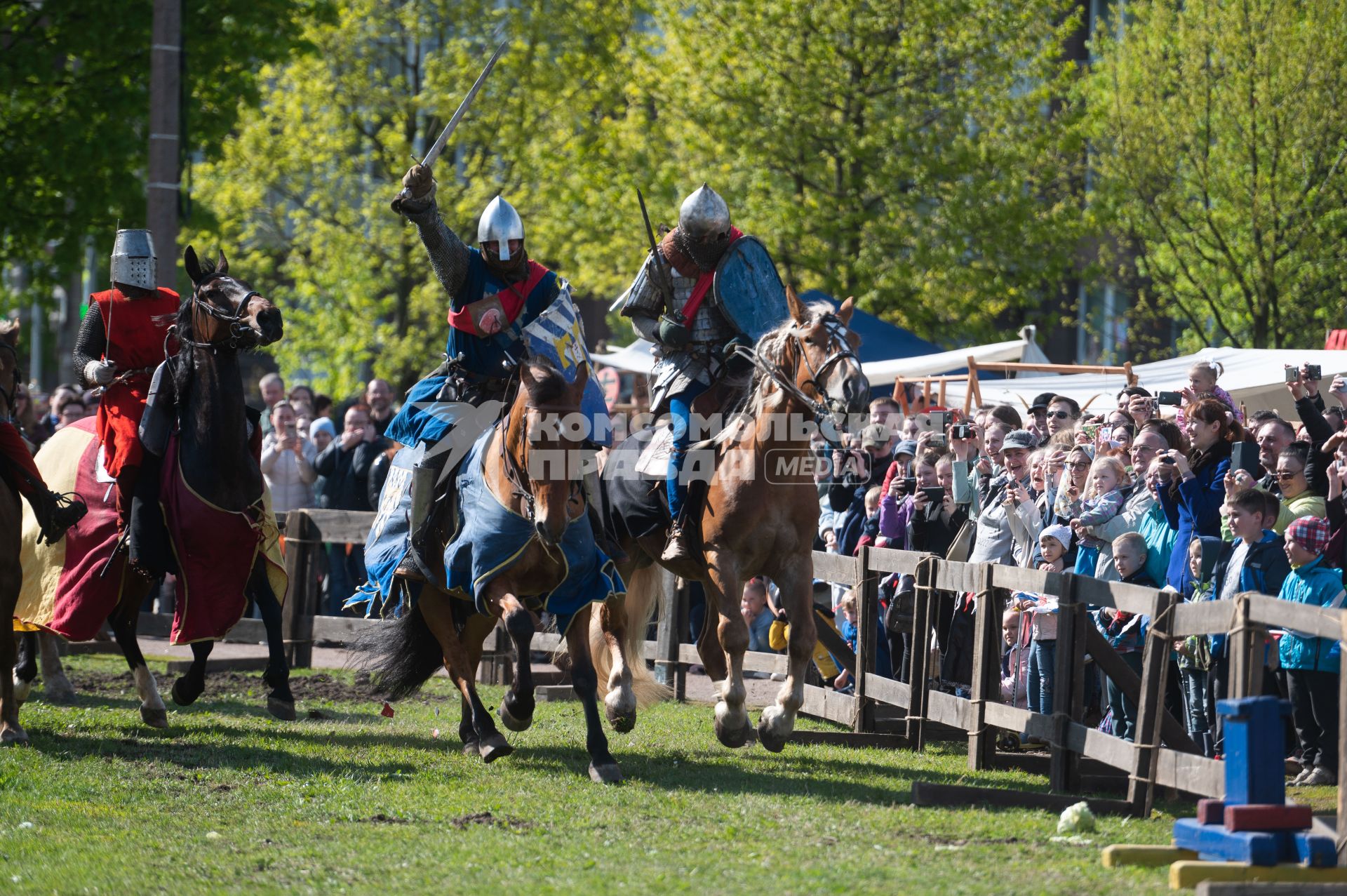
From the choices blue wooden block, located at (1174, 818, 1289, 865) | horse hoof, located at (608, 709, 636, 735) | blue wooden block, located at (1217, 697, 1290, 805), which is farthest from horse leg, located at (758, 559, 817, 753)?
blue wooden block, located at (1217, 697, 1290, 805)

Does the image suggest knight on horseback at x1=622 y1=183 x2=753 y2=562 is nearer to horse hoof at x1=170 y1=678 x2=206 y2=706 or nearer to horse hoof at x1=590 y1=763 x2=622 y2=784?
horse hoof at x1=590 y1=763 x2=622 y2=784

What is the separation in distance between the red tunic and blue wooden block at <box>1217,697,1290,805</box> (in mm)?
6905

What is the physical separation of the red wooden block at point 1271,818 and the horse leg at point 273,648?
625 centimetres

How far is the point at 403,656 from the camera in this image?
9750mm

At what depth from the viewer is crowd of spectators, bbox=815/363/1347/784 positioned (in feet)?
26.7

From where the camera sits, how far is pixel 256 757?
354 inches

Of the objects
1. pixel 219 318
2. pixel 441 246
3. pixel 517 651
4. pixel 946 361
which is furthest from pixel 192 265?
pixel 946 361

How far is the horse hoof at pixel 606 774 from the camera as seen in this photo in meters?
8.19

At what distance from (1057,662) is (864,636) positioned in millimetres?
2164

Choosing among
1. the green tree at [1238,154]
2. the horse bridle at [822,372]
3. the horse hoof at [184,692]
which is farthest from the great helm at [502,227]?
the green tree at [1238,154]

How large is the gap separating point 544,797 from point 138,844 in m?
1.92

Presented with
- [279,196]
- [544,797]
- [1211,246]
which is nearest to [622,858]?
[544,797]

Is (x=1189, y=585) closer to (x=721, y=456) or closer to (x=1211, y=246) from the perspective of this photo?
(x=721, y=456)

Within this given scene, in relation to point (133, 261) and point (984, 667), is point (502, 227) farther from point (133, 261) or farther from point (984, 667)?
point (984, 667)
